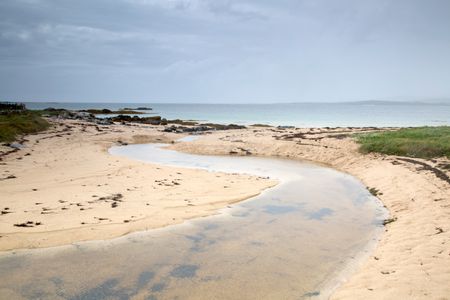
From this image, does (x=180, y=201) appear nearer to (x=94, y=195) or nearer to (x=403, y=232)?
(x=94, y=195)

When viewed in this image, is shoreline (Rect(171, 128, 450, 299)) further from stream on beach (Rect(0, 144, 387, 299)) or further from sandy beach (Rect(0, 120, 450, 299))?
stream on beach (Rect(0, 144, 387, 299))

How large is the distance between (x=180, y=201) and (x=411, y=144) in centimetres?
1672

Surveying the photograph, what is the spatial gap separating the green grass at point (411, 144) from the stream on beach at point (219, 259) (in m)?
9.71

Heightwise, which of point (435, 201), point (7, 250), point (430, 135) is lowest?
point (7, 250)

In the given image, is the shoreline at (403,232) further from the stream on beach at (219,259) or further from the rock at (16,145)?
the rock at (16,145)

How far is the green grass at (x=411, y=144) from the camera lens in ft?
67.4

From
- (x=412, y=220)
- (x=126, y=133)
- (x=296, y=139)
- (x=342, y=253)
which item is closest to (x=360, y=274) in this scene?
(x=342, y=253)

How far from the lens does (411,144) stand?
74.4 ft

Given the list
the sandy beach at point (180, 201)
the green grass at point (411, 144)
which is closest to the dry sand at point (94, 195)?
the sandy beach at point (180, 201)

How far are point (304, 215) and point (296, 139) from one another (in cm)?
2129

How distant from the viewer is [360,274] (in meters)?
7.54

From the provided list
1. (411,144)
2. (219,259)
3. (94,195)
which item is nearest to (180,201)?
(94,195)

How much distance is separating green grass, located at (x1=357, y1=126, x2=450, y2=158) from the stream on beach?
9706 millimetres

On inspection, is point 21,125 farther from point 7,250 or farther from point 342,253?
point 342,253
